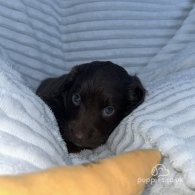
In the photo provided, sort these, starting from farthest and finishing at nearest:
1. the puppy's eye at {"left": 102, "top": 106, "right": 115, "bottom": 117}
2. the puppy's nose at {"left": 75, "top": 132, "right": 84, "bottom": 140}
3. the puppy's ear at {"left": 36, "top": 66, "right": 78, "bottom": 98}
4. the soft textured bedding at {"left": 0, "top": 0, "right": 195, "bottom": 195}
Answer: the puppy's ear at {"left": 36, "top": 66, "right": 78, "bottom": 98} → the puppy's eye at {"left": 102, "top": 106, "right": 115, "bottom": 117} → the puppy's nose at {"left": 75, "top": 132, "right": 84, "bottom": 140} → the soft textured bedding at {"left": 0, "top": 0, "right": 195, "bottom": 195}

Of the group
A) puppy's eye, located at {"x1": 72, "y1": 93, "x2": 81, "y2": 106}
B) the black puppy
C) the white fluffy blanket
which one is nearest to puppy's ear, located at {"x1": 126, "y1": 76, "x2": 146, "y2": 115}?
the black puppy

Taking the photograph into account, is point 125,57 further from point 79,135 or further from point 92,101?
point 79,135

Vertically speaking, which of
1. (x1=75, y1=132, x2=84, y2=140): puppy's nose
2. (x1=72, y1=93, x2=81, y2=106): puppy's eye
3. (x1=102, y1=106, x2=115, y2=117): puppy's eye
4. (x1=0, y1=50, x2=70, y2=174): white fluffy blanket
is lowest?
(x1=75, y1=132, x2=84, y2=140): puppy's nose

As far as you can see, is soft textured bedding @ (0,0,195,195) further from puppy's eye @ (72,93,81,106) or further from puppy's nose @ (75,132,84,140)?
puppy's eye @ (72,93,81,106)

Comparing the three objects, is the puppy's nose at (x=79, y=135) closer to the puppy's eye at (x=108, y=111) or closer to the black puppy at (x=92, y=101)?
the black puppy at (x=92, y=101)

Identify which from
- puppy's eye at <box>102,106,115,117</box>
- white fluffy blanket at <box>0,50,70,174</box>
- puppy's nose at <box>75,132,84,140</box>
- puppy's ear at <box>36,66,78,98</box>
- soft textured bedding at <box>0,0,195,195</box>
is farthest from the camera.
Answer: puppy's ear at <box>36,66,78,98</box>

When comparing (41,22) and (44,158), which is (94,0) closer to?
(41,22)
